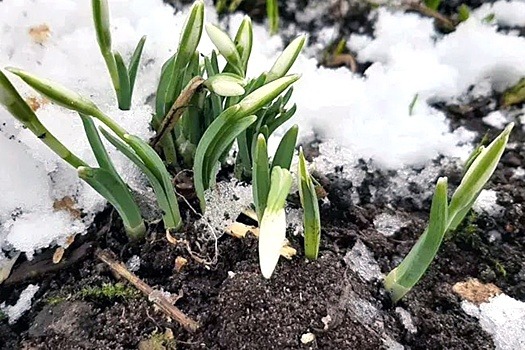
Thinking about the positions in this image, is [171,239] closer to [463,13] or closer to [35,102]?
[35,102]

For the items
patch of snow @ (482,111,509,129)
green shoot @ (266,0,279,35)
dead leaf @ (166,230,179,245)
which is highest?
green shoot @ (266,0,279,35)

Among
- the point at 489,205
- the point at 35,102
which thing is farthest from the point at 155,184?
the point at 489,205

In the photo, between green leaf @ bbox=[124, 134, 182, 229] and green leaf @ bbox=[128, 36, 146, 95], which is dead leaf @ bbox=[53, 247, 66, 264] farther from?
green leaf @ bbox=[128, 36, 146, 95]

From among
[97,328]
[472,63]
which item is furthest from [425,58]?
[97,328]

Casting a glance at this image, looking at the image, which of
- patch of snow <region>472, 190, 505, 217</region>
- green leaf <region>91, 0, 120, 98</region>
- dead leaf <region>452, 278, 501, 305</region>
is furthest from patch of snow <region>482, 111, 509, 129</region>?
green leaf <region>91, 0, 120, 98</region>

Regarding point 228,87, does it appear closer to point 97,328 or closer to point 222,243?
point 222,243
